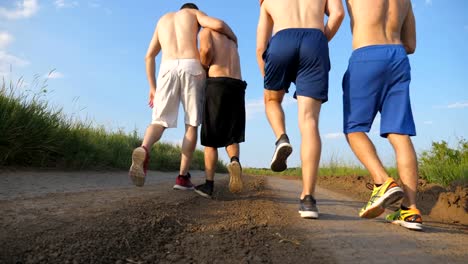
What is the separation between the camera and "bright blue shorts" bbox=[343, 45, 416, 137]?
298 cm

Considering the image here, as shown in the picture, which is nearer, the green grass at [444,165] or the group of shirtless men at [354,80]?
the group of shirtless men at [354,80]

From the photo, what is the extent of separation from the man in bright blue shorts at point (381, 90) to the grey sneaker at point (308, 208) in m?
0.39

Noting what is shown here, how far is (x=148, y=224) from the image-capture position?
2.29m

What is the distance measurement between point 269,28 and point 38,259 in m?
2.63

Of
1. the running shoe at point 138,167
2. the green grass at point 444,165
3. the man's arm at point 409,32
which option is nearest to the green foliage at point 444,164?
the green grass at point 444,165

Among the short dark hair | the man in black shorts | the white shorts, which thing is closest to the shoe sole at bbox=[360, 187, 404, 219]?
the man in black shorts

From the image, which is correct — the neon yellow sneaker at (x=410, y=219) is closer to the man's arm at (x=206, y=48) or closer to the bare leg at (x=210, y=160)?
the bare leg at (x=210, y=160)

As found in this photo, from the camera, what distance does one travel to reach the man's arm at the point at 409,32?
3.31 meters

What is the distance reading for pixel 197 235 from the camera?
7.09 ft

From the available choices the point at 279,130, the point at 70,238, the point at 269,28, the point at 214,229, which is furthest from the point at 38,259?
the point at 269,28

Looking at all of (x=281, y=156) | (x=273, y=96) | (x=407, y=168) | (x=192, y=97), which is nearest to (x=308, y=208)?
(x=281, y=156)

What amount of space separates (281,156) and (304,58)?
80 centimetres

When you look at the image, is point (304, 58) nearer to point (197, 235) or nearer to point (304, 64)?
point (304, 64)

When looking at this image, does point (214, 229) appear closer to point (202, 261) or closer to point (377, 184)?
point (202, 261)
